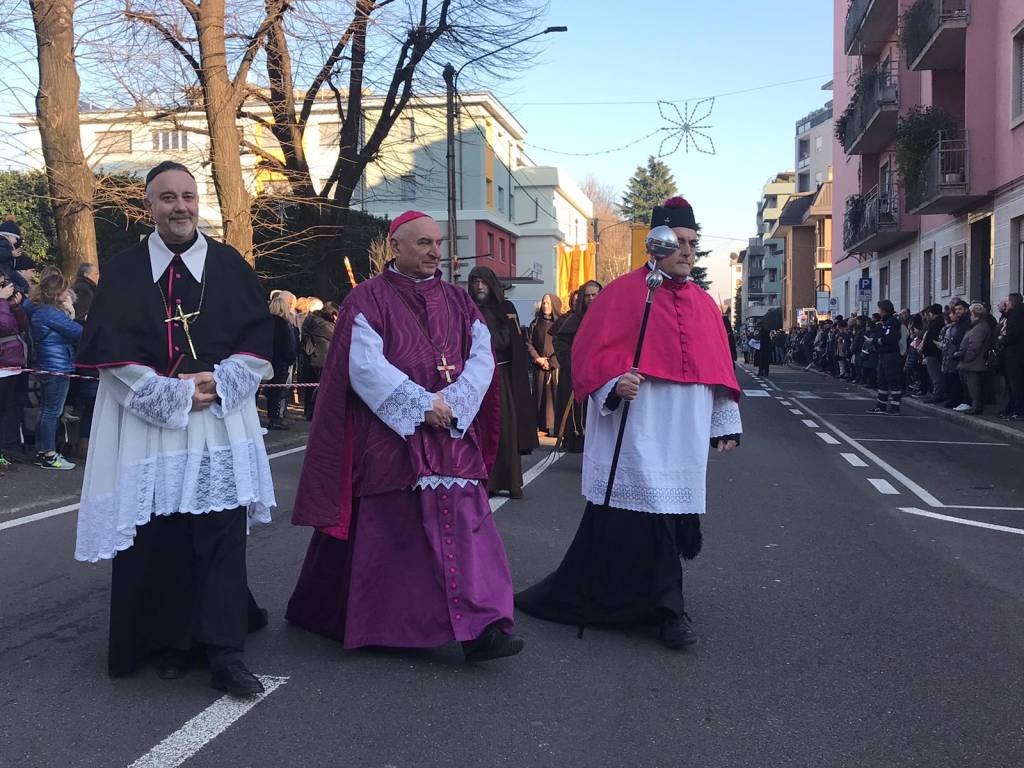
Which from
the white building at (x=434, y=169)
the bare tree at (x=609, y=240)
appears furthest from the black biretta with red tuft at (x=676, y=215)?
the bare tree at (x=609, y=240)

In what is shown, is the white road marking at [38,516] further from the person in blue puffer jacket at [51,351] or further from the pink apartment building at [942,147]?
the pink apartment building at [942,147]

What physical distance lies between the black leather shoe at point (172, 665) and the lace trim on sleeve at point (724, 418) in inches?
102

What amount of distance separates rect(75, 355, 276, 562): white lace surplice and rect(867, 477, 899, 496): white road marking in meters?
7.08

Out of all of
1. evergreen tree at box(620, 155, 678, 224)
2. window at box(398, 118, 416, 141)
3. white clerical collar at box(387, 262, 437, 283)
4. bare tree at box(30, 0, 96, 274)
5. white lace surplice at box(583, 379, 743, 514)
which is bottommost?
white lace surplice at box(583, 379, 743, 514)

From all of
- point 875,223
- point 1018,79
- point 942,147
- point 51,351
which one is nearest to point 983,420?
point 1018,79

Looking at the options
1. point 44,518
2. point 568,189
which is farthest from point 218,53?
point 568,189

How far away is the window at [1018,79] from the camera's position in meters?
21.6

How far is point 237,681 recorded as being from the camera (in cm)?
414

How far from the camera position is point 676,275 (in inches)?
203

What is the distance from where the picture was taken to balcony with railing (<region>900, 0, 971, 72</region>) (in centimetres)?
2373

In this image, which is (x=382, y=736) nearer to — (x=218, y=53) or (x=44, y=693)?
(x=44, y=693)

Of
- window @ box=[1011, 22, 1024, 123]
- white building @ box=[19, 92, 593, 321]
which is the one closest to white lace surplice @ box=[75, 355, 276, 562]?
white building @ box=[19, 92, 593, 321]

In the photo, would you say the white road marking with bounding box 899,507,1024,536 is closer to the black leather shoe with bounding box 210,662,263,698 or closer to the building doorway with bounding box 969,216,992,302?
the black leather shoe with bounding box 210,662,263,698

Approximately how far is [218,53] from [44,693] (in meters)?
13.1
